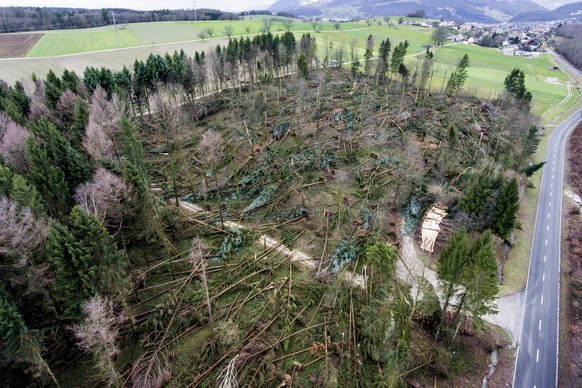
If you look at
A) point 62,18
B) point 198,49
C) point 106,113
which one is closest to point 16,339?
point 106,113

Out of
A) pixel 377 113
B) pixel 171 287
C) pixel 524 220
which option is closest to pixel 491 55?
pixel 377 113

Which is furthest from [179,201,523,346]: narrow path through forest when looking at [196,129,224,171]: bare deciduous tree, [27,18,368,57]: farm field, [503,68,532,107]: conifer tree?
[27,18,368,57]: farm field

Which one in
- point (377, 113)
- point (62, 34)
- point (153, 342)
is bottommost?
point (153, 342)

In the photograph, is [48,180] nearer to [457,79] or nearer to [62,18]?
[457,79]

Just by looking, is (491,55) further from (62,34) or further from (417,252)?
(62,34)

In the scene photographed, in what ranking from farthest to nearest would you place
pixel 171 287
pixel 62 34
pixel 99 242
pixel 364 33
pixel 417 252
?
pixel 364 33 < pixel 62 34 < pixel 417 252 < pixel 171 287 < pixel 99 242

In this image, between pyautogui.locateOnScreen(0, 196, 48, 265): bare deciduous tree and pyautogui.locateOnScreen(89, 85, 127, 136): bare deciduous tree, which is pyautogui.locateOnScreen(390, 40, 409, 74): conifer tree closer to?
pyautogui.locateOnScreen(89, 85, 127, 136): bare deciduous tree

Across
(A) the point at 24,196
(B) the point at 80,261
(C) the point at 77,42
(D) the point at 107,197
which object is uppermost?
(C) the point at 77,42
